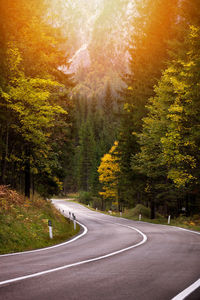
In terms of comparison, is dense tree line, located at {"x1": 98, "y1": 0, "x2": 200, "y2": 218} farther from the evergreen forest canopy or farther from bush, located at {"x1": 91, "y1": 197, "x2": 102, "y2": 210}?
bush, located at {"x1": 91, "y1": 197, "x2": 102, "y2": 210}

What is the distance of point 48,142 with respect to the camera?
74.3 feet

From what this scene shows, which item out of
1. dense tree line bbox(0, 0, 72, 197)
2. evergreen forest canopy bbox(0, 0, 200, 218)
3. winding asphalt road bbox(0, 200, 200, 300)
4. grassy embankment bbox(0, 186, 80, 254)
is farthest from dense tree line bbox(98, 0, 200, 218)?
winding asphalt road bbox(0, 200, 200, 300)

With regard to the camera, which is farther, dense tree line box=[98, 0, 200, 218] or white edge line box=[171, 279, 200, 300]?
dense tree line box=[98, 0, 200, 218]

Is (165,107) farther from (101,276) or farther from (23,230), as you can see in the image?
(101,276)

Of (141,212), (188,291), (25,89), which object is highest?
(25,89)

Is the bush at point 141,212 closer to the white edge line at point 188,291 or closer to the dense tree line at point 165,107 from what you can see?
the dense tree line at point 165,107

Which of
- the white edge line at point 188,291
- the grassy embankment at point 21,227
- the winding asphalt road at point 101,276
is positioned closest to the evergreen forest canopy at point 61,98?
the grassy embankment at point 21,227

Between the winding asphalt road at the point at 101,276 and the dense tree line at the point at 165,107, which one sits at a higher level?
the dense tree line at the point at 165,107

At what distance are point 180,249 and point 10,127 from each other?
510 inches

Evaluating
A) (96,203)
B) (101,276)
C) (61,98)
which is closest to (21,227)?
(101,276)

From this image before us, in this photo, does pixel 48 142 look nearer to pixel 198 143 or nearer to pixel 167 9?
pixel 198 143

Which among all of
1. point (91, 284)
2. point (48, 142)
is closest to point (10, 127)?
point (48, 142)

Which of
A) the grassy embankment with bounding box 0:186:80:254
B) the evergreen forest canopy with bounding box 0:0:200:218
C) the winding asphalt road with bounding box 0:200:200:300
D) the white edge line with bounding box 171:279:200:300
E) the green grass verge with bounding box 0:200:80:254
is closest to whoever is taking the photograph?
the white edge line with bounding box 171:279:200:300

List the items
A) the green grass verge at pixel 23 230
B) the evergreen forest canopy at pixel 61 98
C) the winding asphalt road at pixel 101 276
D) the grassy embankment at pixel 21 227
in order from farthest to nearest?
the evergreen forest canopy at pixel 61 98
the grassy embankment at pixel 21 227
the green grass verge at pixel 23 230
the winding asphalt road at pixel 101 276
